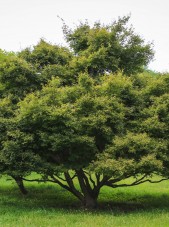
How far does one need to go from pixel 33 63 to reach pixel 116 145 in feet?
21.3

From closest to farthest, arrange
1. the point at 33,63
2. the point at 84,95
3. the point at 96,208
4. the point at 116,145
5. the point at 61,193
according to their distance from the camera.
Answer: the point at 116,145
the point at 84,95
the point at 96,208
the point at 33,63
the point at 61,193

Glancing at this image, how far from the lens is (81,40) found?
17.7 m

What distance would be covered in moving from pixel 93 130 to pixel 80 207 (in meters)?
4.39

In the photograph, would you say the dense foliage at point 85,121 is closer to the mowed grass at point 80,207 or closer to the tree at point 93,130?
the tree at point 93,130

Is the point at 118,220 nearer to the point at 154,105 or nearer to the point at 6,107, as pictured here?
the point at 154,105

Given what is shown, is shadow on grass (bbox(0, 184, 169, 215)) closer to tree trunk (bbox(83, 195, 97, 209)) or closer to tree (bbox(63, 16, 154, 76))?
tree trunk (bbox(83, 195, 97, 209))

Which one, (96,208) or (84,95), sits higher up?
(84,95)

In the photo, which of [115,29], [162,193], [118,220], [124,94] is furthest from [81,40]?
[162,193]

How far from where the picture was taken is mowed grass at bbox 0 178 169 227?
12203 millimetres

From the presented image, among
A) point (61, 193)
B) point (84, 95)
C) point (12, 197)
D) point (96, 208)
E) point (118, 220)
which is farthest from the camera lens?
point (61, 193)

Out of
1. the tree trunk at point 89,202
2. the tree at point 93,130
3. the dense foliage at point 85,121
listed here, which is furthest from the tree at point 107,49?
the tree trunk at point 89,202

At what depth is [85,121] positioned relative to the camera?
13.5 m

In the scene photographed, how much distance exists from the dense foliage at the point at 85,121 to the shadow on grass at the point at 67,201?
1.25 metres

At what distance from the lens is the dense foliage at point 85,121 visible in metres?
13.3
